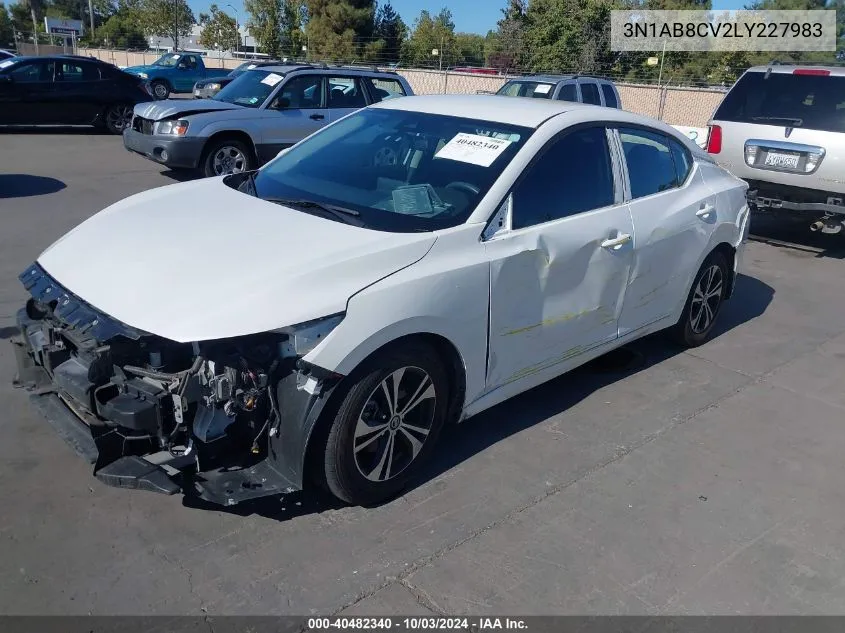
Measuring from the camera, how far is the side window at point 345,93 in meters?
11.4

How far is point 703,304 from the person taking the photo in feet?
18.5

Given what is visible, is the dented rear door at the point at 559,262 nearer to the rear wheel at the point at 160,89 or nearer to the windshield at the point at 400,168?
the windshield at the point at 400,168

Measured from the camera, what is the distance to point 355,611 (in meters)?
2.85

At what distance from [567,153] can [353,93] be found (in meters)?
8.05

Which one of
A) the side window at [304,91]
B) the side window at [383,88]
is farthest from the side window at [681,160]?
the side window at [304,91]

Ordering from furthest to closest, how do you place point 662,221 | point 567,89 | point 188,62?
point 188,62 → point 567,89 → point 662,221

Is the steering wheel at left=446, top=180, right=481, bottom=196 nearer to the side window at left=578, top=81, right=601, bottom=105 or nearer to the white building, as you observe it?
the side window at left=578, top=81, right=601, bottom=105

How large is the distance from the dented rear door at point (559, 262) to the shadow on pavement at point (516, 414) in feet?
1.33

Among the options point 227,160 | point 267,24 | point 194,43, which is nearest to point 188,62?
point 227,160

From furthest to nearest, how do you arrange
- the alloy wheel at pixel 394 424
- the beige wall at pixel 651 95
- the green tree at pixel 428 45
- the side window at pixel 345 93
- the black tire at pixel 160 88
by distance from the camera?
1. the green tree at pixel 428 45
2. the black tire at pixel 160 88
3. the beige wall at pixel 651 95
4. the side window at pixel 345 93
5. the alloy wheel at pixel 394 424

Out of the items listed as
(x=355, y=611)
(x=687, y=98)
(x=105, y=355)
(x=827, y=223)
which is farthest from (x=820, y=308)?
(x=687, y=98)

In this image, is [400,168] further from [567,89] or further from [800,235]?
[567,89]

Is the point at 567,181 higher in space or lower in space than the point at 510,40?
lower

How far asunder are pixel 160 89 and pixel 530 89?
1729 cm
